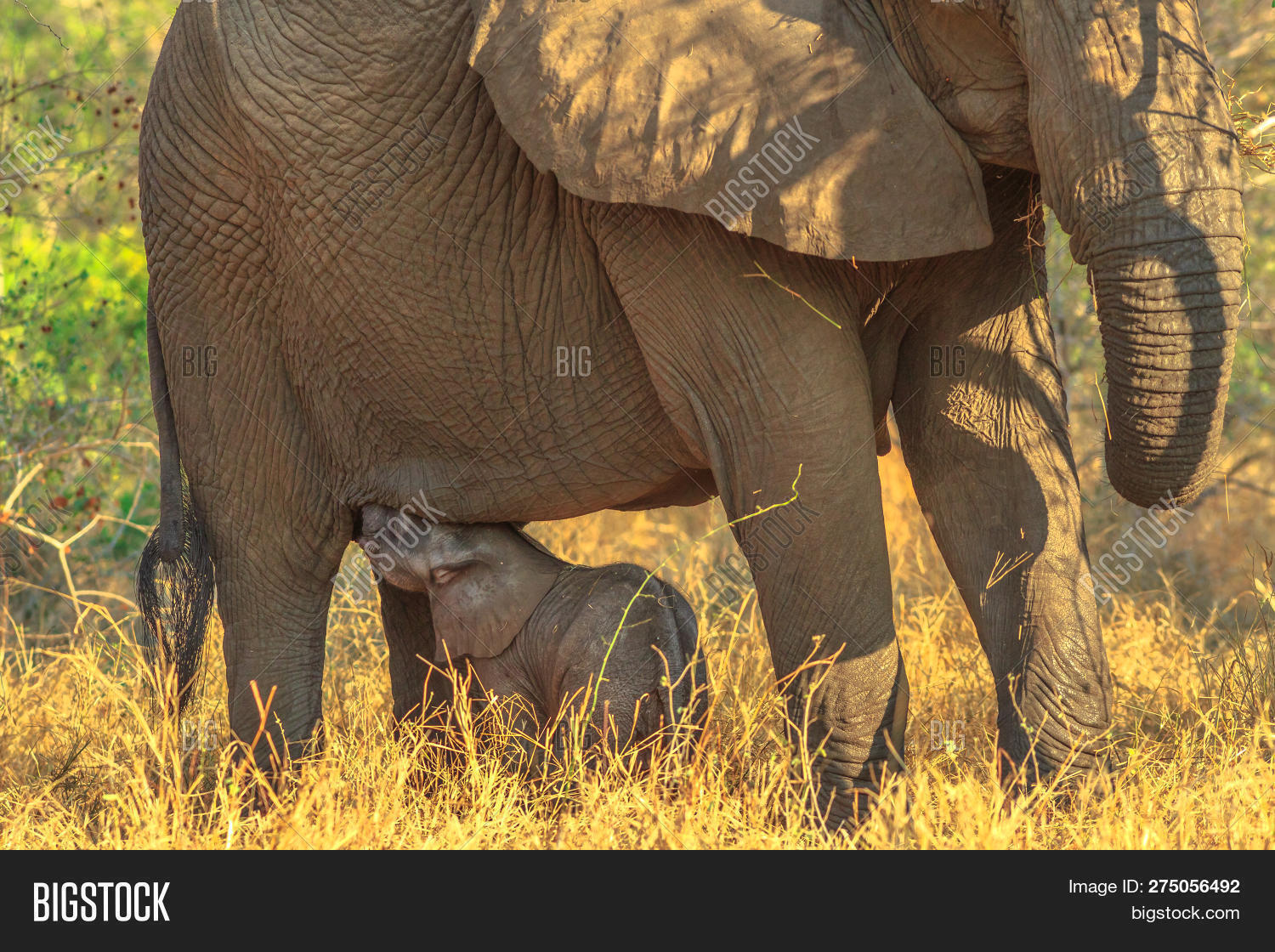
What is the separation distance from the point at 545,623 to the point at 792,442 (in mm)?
1099

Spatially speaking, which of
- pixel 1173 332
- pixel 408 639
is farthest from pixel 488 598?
pixel 1173 332

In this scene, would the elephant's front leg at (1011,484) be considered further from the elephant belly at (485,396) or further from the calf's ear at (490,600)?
the calf's ear at (490,600)

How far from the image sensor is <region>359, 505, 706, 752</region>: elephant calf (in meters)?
4.20

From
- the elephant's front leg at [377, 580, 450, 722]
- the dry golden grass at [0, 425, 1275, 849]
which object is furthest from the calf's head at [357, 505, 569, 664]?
the elephant's front leg at [377, 580, 450, 722]

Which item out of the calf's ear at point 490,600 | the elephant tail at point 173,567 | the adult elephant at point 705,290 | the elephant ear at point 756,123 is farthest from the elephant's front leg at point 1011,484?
the elephant tail at point 173,567

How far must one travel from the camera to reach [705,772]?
13.0ft

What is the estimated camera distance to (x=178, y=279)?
14.3 ft

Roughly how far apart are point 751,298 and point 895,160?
1.53 feet

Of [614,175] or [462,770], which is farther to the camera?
[462,770]

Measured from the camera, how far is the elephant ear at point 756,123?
11.2 feet

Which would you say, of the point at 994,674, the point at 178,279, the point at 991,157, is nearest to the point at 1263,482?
the point at 994,674

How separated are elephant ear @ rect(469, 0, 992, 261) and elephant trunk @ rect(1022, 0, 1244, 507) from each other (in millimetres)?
299

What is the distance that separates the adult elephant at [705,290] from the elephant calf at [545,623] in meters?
0.12

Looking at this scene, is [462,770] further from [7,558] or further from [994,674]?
[7,558]
